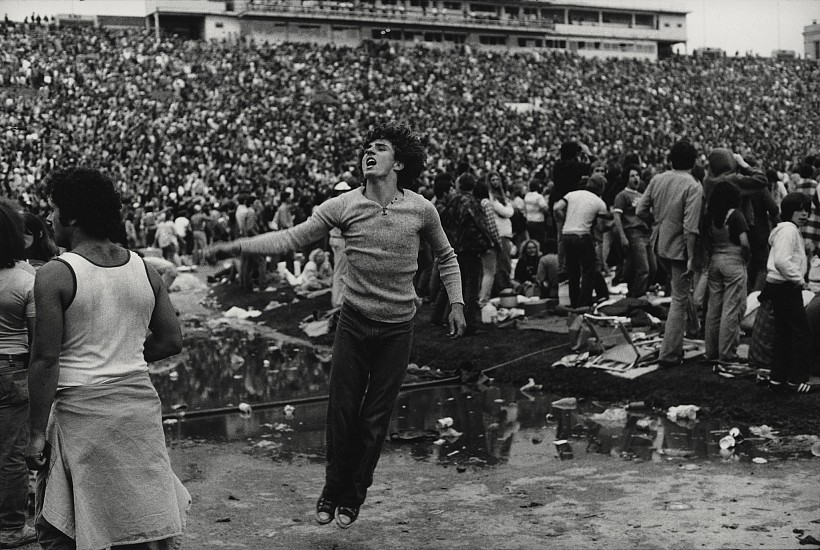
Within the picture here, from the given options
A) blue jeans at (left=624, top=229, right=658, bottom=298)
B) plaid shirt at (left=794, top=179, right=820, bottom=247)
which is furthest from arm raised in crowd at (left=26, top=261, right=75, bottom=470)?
blue jeans at (left=624, top=229, right=658, bottom=298)

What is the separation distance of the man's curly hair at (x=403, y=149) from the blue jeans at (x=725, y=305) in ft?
13.6

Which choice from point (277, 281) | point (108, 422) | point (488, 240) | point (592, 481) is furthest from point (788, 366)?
point (277, 281)

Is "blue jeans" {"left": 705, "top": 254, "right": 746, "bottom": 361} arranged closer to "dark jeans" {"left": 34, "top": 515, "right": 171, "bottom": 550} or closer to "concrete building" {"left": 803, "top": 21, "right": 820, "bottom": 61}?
"dark jeans" {"left": 34, "top": 515, "right": 171, "bottom": 550}

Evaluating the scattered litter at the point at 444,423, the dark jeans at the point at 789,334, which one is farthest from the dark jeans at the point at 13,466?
the dark jeans at the point at 789,334

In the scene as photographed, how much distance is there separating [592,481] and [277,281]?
529 inches

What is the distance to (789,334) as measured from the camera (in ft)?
26.3

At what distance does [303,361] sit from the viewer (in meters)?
12.2

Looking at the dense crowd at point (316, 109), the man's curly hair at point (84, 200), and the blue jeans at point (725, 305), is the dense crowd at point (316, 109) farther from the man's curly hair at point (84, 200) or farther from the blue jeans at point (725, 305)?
the man's curly hair at point (84, 200)

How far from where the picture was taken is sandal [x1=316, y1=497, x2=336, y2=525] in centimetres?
534

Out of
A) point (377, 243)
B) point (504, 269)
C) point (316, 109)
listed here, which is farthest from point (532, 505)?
point (316, 109)

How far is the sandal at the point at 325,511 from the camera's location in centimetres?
534

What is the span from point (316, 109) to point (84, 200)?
129 feet

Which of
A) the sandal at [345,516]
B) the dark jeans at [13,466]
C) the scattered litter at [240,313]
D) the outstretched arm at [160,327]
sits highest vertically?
the outstretched arm at [160,327]

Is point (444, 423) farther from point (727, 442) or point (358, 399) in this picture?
point (358, 399)
